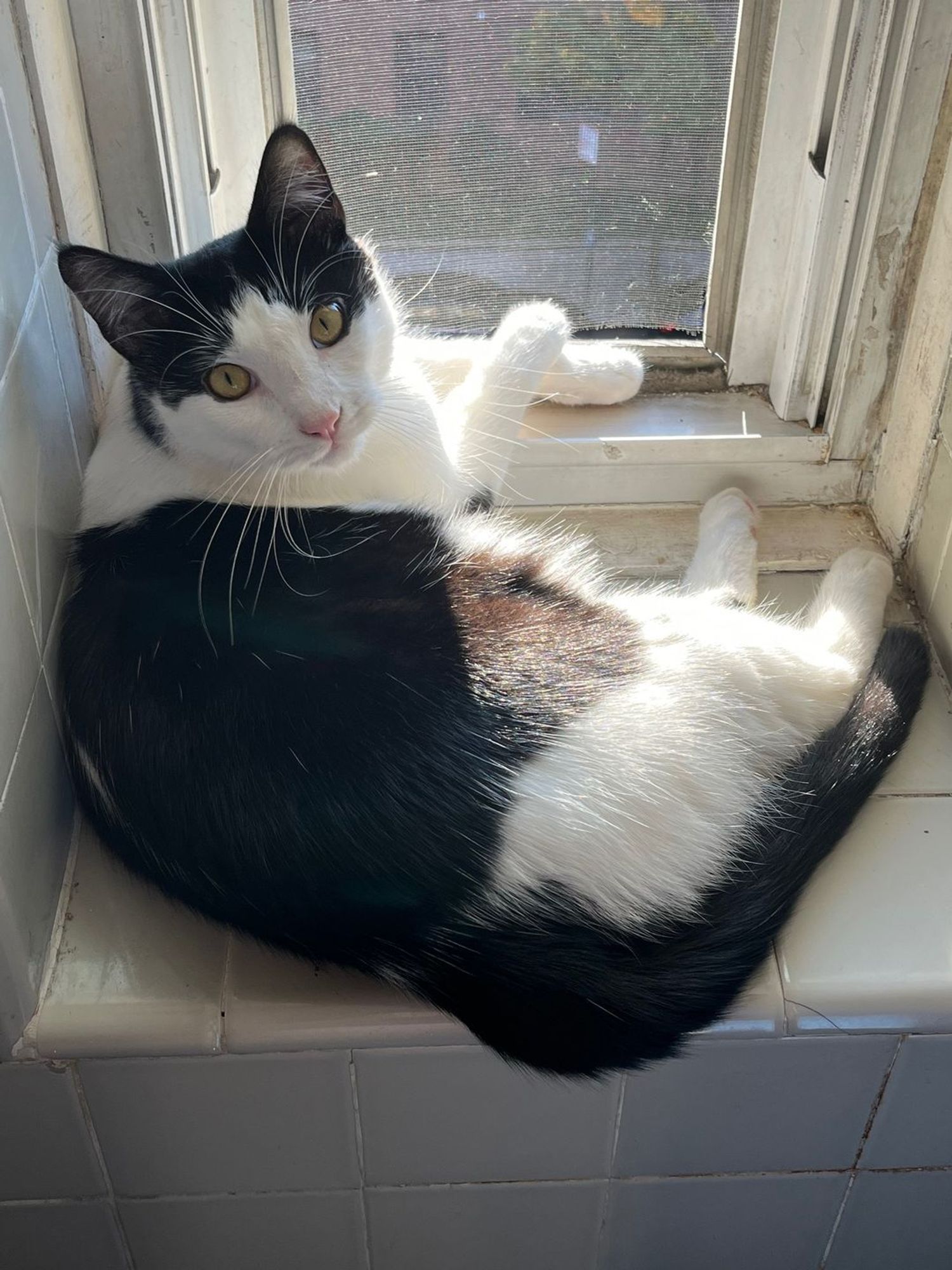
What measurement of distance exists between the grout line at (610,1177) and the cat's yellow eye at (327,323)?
28.9 inches

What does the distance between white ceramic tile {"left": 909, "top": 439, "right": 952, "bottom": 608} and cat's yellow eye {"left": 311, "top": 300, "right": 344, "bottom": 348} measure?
2.15 feet

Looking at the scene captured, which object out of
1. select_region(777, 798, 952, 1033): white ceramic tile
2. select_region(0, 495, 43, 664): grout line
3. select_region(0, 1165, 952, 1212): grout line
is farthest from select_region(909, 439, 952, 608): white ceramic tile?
select_region(0, 495, 43, 664): grout line

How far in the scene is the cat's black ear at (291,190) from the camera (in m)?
1.05

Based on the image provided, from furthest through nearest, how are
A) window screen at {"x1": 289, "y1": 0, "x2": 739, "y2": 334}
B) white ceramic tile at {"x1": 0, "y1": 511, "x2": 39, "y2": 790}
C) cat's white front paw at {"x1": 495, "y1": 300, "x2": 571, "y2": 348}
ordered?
cat's white front paw at {"x1": 495, "y1": 300, "x2": 571, "y2": 348} < window screen at {"x1": 289, "y1": 0, "x2": 739, "y2": 334} < white ceramic tile at {"x1": 0, "y1": 511, "x2": 39, "y2": 790}

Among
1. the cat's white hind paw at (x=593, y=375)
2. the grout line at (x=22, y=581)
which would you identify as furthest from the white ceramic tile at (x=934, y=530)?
the grout line at (x=22, y=581)

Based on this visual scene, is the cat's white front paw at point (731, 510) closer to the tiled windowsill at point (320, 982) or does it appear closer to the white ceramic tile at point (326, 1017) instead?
the tiled windowsill at point (320, 982)

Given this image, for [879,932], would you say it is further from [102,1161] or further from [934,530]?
[102,1161]

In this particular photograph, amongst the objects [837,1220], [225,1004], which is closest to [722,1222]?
[837,1220]

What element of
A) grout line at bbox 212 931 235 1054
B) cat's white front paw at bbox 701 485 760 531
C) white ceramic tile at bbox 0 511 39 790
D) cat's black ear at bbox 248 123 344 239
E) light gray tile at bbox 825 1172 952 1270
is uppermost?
cat's black ear at bbox 248 123 344 239

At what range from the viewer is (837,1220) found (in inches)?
47.4

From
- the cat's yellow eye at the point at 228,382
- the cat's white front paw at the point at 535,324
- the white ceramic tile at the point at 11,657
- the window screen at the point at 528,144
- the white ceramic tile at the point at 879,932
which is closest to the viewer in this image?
the white ceramic tile at the point at 11,657

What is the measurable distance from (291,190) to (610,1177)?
1000 mm

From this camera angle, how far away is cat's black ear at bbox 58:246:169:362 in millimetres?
979

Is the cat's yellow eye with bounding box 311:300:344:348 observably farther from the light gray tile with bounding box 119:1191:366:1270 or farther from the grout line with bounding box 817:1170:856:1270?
the grout line with bounding box 817:1170:856:1270
